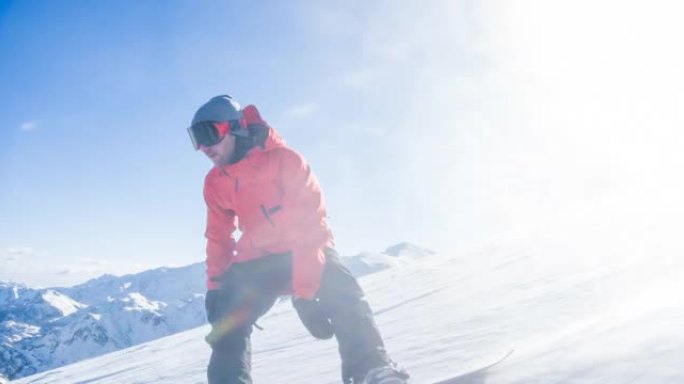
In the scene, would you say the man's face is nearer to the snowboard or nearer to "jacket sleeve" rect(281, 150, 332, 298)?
"jacket sleeve" rect(281, 150, 332, 298)

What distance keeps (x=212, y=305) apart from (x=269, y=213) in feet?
2.32

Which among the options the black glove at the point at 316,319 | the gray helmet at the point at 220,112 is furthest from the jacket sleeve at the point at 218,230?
the black glove at the point at 316,319

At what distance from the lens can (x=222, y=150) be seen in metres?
3.55

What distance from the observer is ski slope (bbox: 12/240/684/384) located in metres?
2.43

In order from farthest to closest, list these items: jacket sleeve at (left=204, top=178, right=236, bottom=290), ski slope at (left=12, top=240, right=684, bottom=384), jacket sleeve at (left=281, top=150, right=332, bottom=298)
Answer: jacket sleeve at (left=204, top=178, right=236, bottom=290)
jacket sleeve at (left=281, top=150, right=332, bottom=298)
ski slope at (left=12, top=240, right=684, bottom=384)

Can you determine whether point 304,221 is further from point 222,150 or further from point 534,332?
point 534,332

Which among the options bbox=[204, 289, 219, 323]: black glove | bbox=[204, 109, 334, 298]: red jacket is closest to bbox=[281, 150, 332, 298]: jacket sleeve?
bbox=[204, 109, 334, 298]: red jacket

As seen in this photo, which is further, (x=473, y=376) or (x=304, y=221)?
(x=304, y=221)

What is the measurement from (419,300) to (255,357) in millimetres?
3219

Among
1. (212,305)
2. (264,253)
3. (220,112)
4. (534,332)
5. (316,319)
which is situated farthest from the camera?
(534,332)

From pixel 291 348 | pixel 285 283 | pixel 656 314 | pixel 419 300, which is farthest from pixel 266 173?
pixel 419 300

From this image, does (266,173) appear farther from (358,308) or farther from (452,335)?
(452,335)

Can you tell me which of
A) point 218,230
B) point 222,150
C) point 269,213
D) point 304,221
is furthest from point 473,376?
point 222,150

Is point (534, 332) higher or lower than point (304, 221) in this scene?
lower
